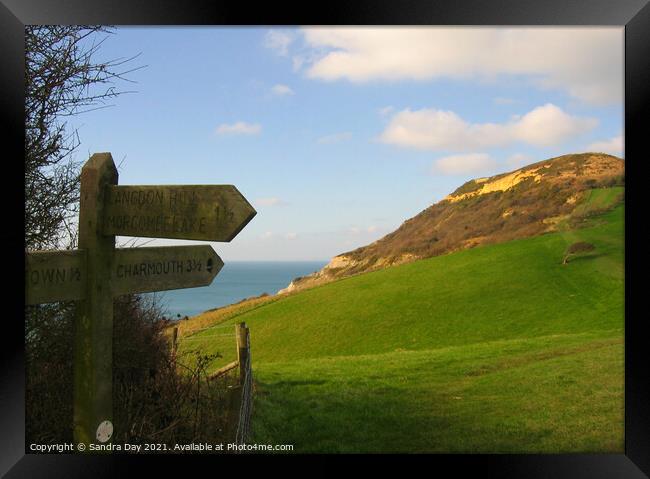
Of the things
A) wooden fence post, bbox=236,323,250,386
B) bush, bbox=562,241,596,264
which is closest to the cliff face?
bush, bbox=562,241,596,264

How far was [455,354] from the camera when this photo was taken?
1925 centimetres

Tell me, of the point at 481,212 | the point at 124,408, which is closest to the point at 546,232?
the point at 481,212

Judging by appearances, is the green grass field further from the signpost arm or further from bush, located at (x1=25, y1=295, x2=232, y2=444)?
the signpost arm

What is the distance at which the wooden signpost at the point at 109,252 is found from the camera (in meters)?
3.97

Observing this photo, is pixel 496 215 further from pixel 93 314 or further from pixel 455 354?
pixel 93 314

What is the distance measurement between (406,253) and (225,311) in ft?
58.4

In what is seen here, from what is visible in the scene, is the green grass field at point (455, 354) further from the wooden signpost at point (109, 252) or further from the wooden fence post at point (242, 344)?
the wooden signpost at point (109, 252)

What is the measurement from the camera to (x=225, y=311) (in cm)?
3238

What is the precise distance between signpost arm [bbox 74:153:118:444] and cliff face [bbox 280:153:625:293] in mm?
34391

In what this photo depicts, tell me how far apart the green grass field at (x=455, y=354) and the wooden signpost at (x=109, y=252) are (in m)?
4.95

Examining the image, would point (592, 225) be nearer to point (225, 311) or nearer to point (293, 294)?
point (293, 294)

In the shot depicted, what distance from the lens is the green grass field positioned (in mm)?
9789

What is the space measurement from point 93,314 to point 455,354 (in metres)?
17.1

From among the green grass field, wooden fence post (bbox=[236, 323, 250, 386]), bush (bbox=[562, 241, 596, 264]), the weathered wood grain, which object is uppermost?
the weathered wood grain
